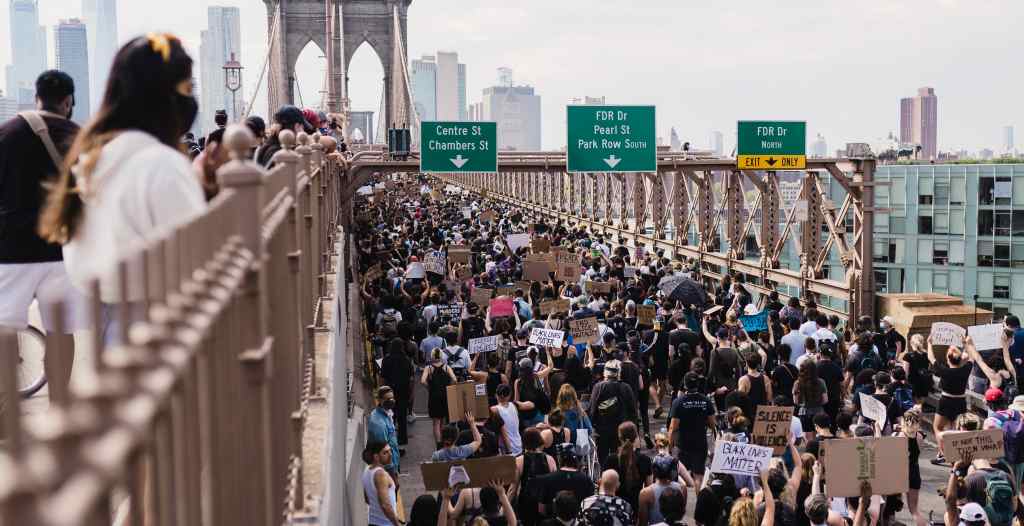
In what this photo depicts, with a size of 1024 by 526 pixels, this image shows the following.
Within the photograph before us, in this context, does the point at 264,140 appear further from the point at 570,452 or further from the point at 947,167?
the point at 947,167

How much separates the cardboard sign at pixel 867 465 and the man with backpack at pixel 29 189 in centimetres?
584

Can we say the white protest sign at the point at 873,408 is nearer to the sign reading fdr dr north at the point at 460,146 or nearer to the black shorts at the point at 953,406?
the black shorts at the point at 953,406

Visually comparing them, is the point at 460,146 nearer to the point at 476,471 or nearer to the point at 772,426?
the point at 772,426

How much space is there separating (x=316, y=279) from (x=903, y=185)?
237 ft

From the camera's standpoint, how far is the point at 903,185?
73500 mm

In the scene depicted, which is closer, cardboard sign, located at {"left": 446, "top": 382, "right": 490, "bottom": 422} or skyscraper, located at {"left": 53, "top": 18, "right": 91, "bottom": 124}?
cardboard sign, located at {"left": 446, "top": 382, "right": 490, "bottom": 422}

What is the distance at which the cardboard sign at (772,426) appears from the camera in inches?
367

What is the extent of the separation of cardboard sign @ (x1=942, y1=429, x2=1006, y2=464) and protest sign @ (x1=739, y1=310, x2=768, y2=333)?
17.9ft

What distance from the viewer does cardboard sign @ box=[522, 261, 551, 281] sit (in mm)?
18859

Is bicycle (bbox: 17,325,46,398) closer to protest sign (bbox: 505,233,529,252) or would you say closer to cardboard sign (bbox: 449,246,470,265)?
cardboard sign (bbox: 449,246,470,265)

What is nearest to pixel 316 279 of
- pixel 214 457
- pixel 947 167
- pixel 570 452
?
pixel 570 452

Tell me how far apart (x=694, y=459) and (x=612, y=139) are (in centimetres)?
1637

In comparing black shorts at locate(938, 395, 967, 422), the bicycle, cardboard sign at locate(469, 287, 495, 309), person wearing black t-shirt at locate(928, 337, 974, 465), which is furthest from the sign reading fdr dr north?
the bicycle

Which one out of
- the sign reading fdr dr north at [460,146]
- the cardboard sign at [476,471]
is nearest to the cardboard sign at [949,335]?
the cardboard sign at [476,471]
